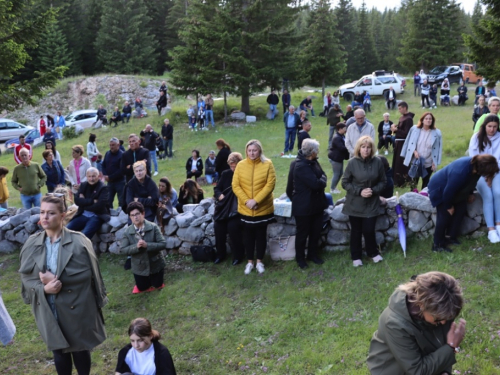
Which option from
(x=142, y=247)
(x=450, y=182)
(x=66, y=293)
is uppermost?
(x=450, y=182)

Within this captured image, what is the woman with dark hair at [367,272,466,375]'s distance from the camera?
2766 mm

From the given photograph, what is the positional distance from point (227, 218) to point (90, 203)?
248 centimetres

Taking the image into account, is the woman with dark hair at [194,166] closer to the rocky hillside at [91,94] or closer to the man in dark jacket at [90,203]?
the man in dark jacket at [90,203]

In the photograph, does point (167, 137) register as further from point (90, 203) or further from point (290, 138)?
point (90, 203)

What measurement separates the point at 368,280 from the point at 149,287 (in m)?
3.20

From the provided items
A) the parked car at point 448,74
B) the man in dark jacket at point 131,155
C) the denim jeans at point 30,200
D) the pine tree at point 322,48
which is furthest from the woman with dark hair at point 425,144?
the parked car at point 448,74

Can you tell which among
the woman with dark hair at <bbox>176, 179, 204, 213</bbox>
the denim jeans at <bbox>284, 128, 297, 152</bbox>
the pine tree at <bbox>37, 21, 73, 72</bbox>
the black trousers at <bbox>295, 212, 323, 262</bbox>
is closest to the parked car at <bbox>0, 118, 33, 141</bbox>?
the pine tree at <bbox>37, 21, 73, 72</bbox>

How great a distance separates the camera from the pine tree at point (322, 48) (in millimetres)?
29125

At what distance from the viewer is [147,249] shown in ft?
21.9

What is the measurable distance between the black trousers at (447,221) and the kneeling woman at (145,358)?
13.2 feet

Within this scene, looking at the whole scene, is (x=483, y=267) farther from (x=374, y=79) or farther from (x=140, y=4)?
(x=140, y=4)

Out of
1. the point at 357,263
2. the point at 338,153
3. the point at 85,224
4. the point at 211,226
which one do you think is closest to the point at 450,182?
the point at 357,263

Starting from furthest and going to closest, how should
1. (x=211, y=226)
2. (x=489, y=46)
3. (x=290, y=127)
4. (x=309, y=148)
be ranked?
(x=290, y=127) < (x=489, y=46) < (x=211, y=226) < (x=309, y=148)

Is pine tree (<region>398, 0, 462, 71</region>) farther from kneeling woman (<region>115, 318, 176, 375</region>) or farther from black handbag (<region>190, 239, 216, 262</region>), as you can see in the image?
Result: kneeling woman (<region>115, 318, 176, 375</region>)
